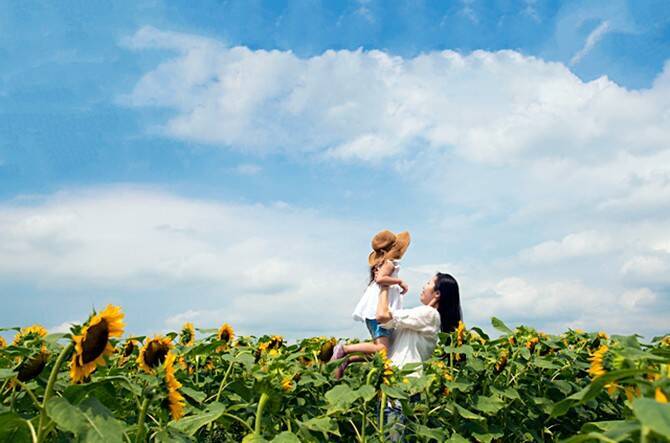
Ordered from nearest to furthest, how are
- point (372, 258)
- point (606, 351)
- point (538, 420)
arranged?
1. point (606, 351)
2. point (538, 420)
3. point (372, 258)

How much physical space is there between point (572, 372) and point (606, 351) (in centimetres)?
217

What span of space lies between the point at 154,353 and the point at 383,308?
2.96m

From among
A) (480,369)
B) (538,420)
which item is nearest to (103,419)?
(480,369)

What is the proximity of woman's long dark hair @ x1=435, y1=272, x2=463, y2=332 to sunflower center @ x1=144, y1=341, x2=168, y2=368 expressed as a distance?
10.6 ft

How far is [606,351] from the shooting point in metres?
3.50

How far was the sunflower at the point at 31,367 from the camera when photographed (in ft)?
9.69

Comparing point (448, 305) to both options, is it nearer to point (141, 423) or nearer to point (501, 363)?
point (501, 363)

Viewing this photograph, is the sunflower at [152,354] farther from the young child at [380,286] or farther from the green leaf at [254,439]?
the young child at [380,286]

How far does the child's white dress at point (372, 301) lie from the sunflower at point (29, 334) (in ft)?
8.56

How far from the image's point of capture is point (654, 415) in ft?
4.32

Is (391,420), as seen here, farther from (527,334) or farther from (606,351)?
(527,334)

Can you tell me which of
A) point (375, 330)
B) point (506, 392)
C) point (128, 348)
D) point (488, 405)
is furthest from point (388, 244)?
point (128, 348)

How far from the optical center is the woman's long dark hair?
19.5 ft

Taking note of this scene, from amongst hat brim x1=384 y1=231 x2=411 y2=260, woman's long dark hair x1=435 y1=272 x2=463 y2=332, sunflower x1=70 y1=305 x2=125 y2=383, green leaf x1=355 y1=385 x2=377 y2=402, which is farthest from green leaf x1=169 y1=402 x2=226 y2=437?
hat brim x1=384 y1=231 x2=411 y2=260
